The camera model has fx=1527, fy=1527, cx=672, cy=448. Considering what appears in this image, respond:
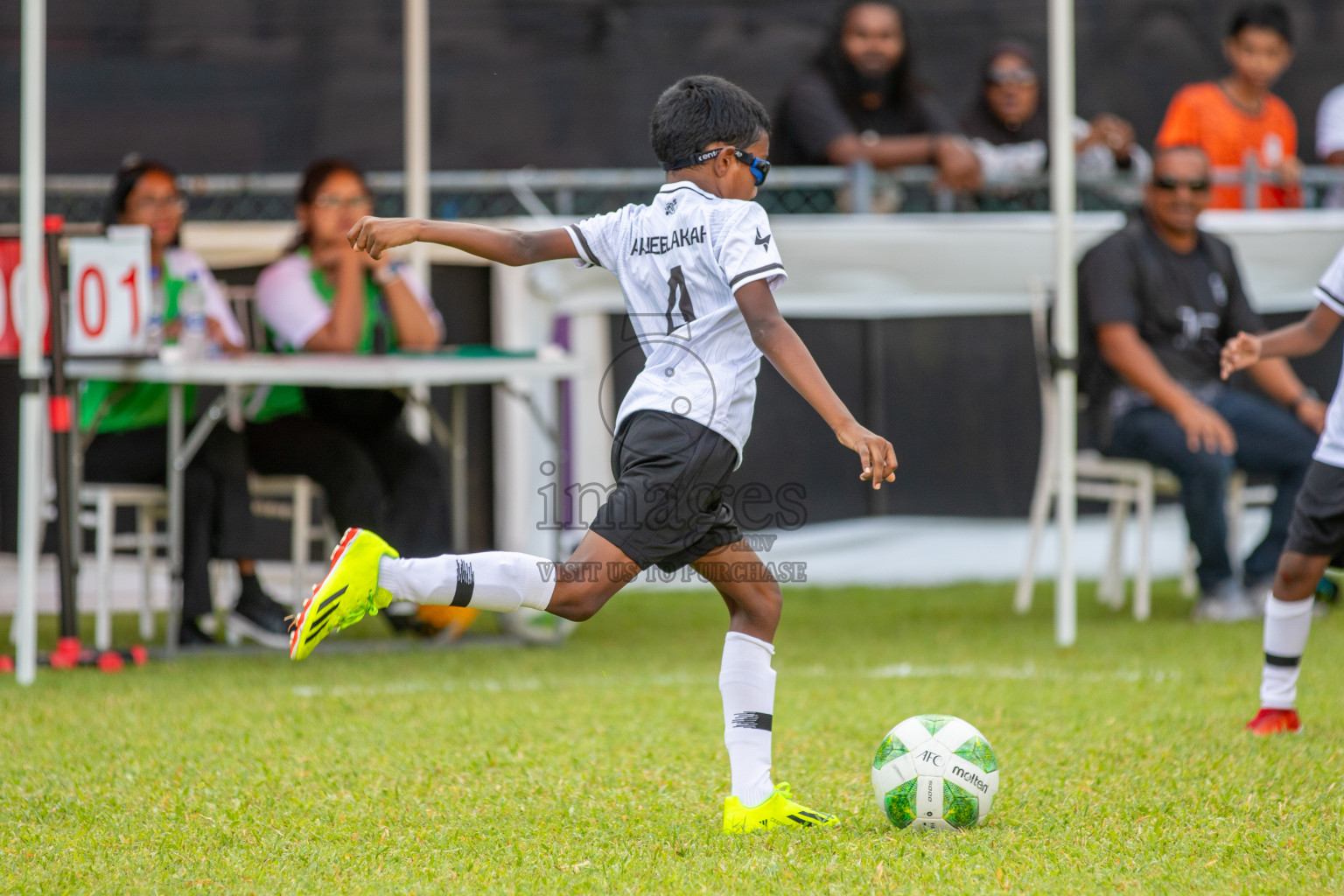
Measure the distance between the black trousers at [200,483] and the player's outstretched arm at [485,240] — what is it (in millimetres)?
3009

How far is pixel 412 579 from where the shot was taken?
2922mm

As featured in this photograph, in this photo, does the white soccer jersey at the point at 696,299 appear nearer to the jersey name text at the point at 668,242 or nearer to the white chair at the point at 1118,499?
the jersey name text at the point at 668,242

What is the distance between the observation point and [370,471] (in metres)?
6.13

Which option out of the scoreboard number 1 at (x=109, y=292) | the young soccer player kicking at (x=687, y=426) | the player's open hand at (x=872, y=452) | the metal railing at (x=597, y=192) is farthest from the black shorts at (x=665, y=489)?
the metal railing at (x=597, y=192)

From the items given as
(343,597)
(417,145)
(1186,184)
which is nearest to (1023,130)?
(1186,184)

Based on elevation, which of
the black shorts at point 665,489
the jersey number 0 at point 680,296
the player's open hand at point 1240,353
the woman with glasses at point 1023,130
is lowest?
the black shorts at point 665,489

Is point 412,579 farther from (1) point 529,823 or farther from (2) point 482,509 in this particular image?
(2) point 482,509

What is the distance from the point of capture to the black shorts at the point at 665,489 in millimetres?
2934

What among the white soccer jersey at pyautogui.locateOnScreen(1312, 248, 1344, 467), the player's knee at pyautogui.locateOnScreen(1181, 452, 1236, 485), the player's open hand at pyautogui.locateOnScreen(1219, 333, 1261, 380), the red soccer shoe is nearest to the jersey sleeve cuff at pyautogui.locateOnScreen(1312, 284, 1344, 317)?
the white soccer jersey at pyautogui.locateOnScreen(1312, 248, 1344, 467)

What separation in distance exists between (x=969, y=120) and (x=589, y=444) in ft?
9.10

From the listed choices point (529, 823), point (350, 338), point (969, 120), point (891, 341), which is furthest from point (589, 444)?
point (529, 823)

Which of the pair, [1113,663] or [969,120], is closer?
[1113,663]

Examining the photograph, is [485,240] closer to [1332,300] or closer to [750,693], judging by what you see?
[750,693]

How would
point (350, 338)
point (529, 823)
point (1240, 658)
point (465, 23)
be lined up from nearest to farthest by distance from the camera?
point (529, 823) < point (1240, 658) < point (350, 338) < point (465, 23)
